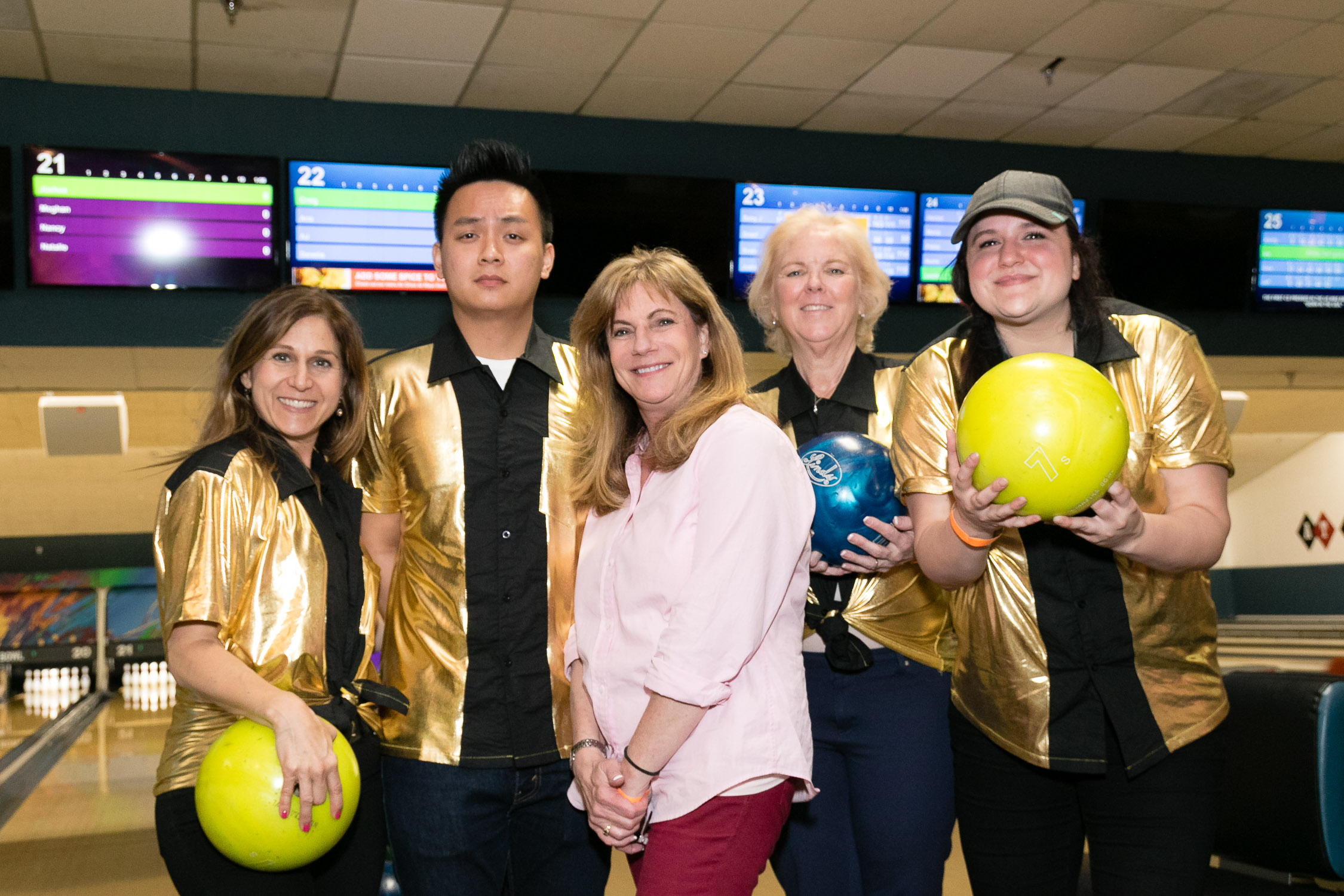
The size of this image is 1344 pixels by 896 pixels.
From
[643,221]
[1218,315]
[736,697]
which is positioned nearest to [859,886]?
[736,697]

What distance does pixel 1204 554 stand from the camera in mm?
1499

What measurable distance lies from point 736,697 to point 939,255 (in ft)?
12.0

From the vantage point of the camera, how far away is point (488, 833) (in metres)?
1.80

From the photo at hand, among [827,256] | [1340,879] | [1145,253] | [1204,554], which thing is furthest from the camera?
[1145,253]

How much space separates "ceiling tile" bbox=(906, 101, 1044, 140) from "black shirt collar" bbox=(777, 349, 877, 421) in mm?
2814

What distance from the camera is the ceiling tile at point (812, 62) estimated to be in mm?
3928

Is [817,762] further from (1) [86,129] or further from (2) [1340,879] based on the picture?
(1) [86,129]

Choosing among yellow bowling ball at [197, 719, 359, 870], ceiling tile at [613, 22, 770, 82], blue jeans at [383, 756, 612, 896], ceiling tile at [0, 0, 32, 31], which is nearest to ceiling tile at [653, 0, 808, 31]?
ceiling tile at [613, 22, 770, 82]

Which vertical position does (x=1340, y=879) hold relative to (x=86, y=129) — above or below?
below

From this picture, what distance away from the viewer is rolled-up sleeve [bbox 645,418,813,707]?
1.40m

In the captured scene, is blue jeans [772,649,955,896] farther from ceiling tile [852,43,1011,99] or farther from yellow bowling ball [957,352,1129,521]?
ceiling tile [852,43,1011,99]

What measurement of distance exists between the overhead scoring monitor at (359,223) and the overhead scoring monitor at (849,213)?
1.25 metres

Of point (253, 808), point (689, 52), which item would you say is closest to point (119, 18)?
point (689, 52)

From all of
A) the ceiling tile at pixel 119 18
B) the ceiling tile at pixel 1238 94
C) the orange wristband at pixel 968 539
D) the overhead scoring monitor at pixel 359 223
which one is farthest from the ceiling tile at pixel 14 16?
the ceiling tile at pixel 1238 94
